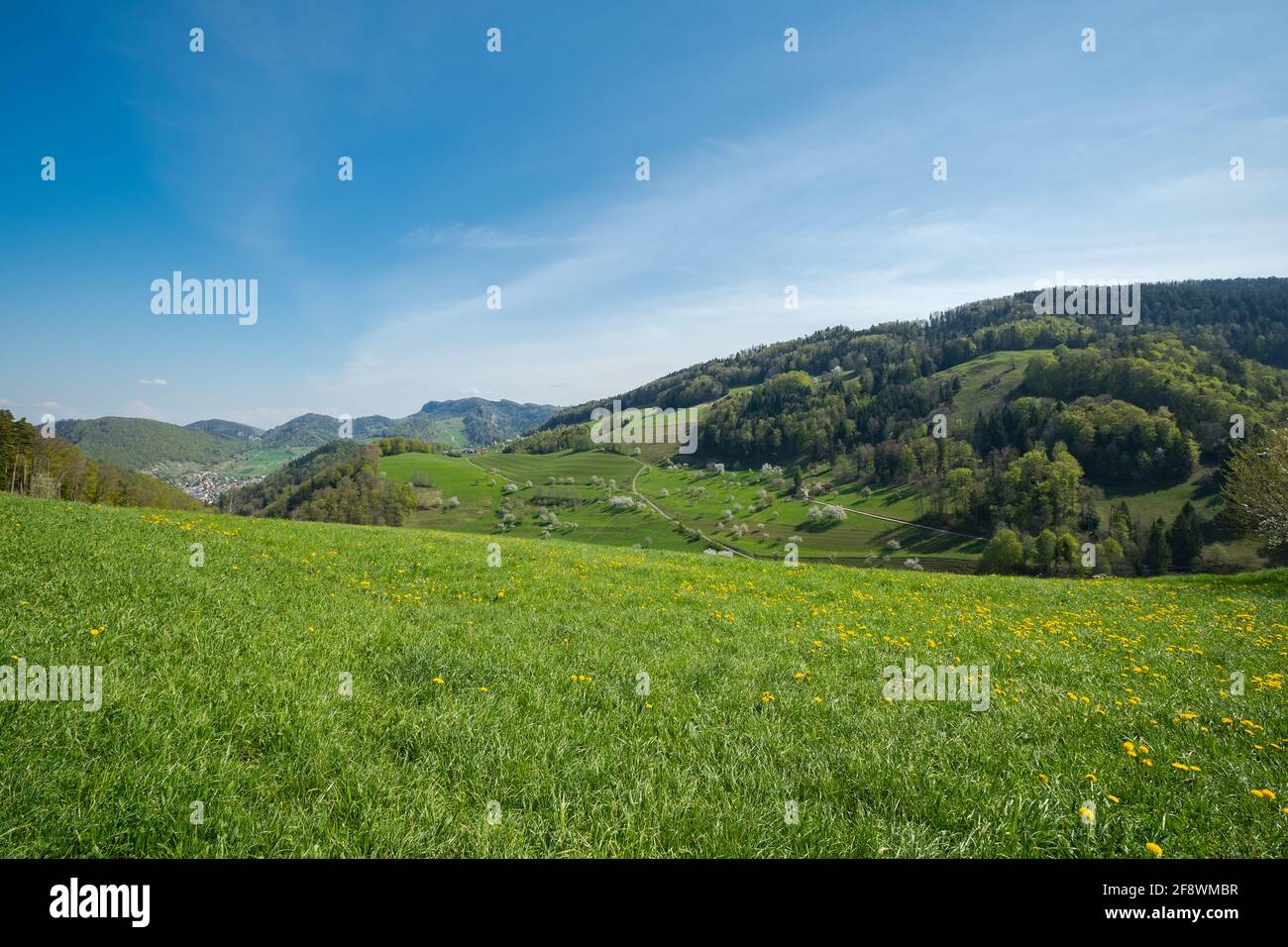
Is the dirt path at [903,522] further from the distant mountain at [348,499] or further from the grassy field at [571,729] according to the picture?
the grassy field at [571,729]

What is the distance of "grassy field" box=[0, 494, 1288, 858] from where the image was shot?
3.65 m

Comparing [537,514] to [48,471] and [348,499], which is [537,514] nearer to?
[348,499]

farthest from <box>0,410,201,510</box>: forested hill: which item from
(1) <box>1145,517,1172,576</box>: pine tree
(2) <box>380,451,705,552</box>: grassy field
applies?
(1) <box>1145,517,1172,576</box>: pine tree

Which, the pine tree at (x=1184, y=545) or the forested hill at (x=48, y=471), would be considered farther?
the pine tree at (x=1184, y=545)

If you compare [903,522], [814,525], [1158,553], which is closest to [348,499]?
[814,525]

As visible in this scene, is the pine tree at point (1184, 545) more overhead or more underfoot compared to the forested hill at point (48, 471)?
more underfoot

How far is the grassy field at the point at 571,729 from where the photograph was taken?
3.65 m

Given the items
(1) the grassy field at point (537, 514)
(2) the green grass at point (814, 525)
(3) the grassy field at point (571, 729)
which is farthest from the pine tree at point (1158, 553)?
(3) the grassy field at point (571, 729)

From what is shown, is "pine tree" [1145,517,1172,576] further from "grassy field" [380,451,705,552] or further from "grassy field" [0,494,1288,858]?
"grassy field" [0,494,1288,858]
